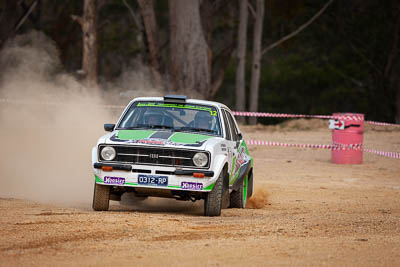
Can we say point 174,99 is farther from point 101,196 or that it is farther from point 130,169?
point 101,196

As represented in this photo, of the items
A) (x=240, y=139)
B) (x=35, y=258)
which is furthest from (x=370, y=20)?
(x=35, y=258)

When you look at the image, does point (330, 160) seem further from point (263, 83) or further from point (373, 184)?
point (263, 83)

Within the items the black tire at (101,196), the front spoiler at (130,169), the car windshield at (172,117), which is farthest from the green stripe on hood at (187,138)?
the black tire at (101,196)

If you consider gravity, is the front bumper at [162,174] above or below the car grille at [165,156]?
below

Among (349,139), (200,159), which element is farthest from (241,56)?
(200,159)

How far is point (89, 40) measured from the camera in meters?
32.6

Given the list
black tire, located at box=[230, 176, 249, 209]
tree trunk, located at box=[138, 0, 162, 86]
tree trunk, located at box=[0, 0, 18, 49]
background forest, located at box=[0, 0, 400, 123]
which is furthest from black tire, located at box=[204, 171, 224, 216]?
tree trunk, located at box=[0, 0, 18, 49]

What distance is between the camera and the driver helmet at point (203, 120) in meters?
11.1

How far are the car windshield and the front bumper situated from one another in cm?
102

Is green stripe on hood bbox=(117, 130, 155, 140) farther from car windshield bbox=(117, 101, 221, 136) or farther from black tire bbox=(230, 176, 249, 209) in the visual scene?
black tire bbox=(230, 176, 249, 209)

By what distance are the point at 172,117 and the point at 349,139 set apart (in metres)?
11.0

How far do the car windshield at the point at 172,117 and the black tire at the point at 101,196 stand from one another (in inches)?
42.2

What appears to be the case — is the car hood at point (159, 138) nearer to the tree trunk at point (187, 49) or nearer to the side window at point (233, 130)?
the side window at point (233, 130)

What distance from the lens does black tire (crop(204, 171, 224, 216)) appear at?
1020 cm
